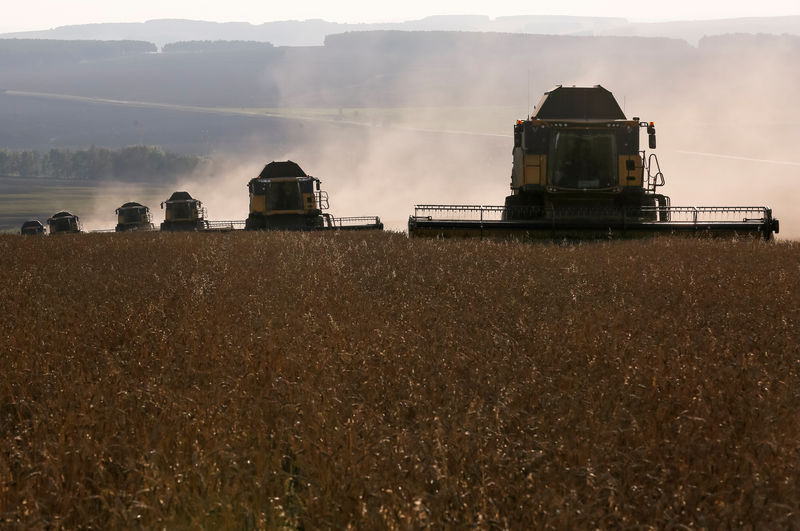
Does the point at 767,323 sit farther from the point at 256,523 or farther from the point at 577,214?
the point at 577,214

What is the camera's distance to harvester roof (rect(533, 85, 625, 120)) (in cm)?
2205

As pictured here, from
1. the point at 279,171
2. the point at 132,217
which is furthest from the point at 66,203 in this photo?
the point at 279,171

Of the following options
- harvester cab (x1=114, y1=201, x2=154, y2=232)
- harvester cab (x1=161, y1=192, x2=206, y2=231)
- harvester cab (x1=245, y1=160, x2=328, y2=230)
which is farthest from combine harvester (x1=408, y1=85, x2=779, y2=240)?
harvester cab (x1=114, y1=201, x2=154, y2=232)

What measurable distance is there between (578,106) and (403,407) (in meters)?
18.3

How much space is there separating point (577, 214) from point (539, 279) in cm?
1048

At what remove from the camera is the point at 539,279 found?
11125 millimetres

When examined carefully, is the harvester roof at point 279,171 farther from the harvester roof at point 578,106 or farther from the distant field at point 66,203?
the distant field at point 66,203

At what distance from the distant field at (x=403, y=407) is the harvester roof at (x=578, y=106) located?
12139 millimetres

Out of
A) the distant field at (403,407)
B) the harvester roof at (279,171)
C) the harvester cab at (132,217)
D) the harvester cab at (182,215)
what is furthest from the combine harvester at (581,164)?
the harvester cab at (132,217)

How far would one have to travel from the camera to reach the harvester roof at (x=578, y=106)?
22047mm

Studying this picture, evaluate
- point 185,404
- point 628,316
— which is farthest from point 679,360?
point 185,404

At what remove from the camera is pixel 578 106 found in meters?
22.1

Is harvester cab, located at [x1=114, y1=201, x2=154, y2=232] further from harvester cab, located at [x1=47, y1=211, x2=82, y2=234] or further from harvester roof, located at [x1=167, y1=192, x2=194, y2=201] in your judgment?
harvester roof, located at [x1=167, y1=192, x2=194, y2=201]

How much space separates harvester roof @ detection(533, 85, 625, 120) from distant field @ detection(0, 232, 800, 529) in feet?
39.8
